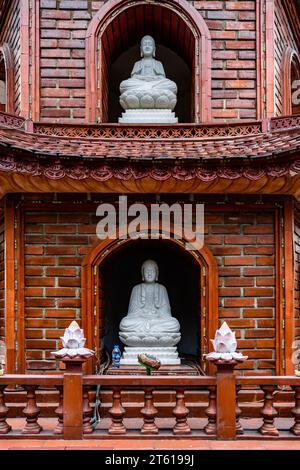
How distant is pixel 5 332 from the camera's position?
765 cm

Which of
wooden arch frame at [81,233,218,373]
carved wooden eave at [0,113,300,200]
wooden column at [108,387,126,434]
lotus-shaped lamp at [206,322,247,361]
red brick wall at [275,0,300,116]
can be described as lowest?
wooden column at [108,387,126,434]

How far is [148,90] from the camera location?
885 cm

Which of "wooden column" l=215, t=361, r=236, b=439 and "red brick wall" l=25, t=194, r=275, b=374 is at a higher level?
"red brick wall" l=25, t=194, r=275, b=374

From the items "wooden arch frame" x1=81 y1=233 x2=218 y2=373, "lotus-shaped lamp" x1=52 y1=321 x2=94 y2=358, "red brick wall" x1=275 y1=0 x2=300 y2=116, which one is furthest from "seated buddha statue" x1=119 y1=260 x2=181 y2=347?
"red brick wall" x1=275 y1=0 x2=300 y2=116

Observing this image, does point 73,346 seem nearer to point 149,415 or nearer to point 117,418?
point 117,418

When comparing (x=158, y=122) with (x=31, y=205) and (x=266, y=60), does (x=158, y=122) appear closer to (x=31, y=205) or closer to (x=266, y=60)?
(x=266, y=60)

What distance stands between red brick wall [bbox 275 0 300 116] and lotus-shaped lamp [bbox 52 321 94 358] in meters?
4.71

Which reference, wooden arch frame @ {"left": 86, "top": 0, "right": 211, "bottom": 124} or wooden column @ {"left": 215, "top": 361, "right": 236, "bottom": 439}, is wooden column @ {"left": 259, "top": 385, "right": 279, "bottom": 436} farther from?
wooden arch frame @ {"left": 86, "top": 0, "right": 211, "bottom": 124}

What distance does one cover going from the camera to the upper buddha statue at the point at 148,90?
348 inches

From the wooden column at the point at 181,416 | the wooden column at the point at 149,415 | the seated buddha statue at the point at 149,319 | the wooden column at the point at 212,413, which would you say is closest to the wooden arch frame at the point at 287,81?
the seated buddha statue at the point at 149,319

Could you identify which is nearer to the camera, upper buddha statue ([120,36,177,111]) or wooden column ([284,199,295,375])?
wooden column ([284,199,295,375])

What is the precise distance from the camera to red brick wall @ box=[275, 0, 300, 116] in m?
8.73

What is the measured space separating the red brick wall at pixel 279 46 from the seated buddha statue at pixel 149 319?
3291 mm
